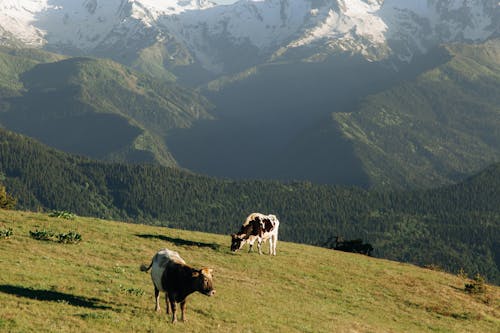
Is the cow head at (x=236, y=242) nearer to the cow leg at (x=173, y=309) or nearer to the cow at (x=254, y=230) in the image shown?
the cow at (x=254, y=230)

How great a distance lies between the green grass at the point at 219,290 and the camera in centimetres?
3266

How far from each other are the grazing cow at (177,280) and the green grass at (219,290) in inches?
52.6

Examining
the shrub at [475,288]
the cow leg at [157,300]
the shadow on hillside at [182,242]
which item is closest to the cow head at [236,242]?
the shadow on hillside at [182,242]

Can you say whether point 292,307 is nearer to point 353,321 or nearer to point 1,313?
point 353,321

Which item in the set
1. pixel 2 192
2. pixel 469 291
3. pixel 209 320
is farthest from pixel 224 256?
pixel 2 192

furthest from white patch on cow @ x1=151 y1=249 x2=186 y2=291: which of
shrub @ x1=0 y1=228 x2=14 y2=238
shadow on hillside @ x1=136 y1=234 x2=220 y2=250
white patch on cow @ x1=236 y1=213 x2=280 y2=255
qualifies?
white patch on cow @ x1=236 y1=213 x2=280 y2=255

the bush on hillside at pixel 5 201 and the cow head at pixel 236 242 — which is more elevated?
the bush on hillside at pixel 5 201

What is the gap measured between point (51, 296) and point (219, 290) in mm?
12731

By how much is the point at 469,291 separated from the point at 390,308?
544 inches

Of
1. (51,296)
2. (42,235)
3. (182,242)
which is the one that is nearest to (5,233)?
(42,235)

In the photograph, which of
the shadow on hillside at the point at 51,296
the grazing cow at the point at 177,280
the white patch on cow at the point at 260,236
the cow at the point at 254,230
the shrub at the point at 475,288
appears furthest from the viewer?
the white patch on cow at the point at 260,236

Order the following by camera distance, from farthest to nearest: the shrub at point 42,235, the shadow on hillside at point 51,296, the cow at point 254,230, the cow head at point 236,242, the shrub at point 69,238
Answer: the cow at point 254,230 → the cow head at point 236,242 → the shrub at point 69,238 → the shrub at point 42,235 → the shadow on hillside at point 51,296

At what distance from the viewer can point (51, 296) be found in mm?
34250

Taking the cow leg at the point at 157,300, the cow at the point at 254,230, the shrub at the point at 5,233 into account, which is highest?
the cow at the point at 254,230
